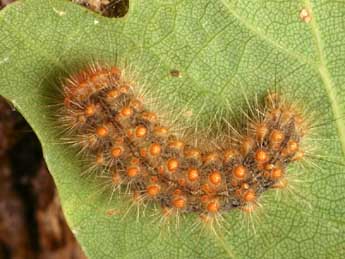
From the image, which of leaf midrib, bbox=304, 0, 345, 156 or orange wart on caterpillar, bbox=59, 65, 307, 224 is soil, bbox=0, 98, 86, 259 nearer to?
orange wart on caterpillar, bbox=59, 65, 307, 224

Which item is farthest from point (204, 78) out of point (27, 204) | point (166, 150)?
point (27, 204)

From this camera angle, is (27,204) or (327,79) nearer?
(327,79)

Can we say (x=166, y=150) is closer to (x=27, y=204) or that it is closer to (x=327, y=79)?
(x=327, y=79)

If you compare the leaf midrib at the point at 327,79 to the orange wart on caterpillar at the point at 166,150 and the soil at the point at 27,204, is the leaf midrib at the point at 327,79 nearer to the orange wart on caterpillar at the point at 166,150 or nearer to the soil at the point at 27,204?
the orange wart on caterpillar at the point at 166,150

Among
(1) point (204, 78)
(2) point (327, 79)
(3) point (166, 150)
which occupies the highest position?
(1) point (204, 78)

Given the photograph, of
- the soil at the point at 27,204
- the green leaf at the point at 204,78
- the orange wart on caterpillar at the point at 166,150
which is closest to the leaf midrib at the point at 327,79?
the green leaf at the point at 204,78

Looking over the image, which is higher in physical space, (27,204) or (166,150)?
(166,150)
